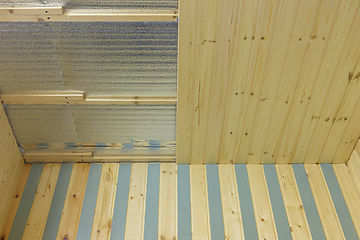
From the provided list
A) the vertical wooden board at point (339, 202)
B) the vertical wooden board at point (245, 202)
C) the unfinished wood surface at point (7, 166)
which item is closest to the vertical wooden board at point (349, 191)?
the vertical wooden board at point (339, 202)

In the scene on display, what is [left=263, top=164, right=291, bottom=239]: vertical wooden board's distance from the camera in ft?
6.23

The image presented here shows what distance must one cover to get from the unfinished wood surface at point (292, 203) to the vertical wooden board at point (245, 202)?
0.23m

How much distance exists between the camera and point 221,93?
1.85m

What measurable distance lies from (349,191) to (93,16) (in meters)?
1.93

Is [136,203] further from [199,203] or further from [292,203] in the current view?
[292,203]

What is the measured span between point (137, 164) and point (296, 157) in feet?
3.70

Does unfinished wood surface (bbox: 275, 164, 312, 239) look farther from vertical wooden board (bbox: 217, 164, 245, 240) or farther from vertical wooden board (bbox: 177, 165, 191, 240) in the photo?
vertical wooden board (bbox: 177, 165, 191, 240)

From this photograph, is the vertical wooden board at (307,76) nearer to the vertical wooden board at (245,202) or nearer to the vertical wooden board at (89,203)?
the vertical wooden board at (245,202)

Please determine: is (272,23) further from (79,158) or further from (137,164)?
(79,158)

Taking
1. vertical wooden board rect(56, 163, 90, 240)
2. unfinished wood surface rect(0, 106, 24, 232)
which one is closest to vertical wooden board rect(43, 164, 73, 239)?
vertical wooden board rect(56, 163, 90, 240)

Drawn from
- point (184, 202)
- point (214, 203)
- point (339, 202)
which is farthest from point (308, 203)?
point (184, 202)

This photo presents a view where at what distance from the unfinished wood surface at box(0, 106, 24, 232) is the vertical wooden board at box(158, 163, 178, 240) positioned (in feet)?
3.14

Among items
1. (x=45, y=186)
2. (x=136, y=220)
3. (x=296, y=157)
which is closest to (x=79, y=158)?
(x=45, y=186)

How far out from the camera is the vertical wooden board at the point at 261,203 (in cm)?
189
